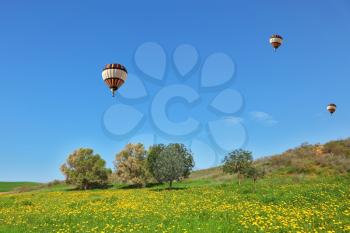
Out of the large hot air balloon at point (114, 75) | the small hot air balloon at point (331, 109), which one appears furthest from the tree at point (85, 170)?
the large hot air balloon at point (114, 75)

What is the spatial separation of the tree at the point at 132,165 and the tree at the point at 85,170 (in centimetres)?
292

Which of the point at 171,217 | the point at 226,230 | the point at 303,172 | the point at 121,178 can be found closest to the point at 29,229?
the point at 171,217

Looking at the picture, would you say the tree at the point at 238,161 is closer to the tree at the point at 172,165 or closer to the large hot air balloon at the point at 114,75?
the tree at the point at 172,165

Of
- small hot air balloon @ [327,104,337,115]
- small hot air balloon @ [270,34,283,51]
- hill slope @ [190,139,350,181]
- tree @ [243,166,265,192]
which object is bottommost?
tree @ [243,166,265,192]

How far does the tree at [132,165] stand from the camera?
2672 inches

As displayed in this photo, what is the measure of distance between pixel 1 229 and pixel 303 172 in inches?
1842

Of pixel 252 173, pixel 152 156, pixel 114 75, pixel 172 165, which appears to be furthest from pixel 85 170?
pixel 114 75

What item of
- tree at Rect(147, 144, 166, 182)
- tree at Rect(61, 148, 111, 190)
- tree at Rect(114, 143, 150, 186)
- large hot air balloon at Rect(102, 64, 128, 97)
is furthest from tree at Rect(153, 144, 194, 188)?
large hot air balloon at Rect(102, 64, 128, 97)

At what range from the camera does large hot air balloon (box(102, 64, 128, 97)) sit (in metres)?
21.1

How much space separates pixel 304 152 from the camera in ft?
226

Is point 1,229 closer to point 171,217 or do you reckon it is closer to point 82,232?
point 82,232

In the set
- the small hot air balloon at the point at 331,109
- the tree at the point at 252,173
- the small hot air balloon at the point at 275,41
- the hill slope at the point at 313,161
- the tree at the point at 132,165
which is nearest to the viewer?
the small hot air balloon at the point at 275,41

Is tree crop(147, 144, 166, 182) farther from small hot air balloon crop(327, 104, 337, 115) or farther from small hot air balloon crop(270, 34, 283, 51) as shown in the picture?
small hot air balloon crop(270, 34, 283, 51)

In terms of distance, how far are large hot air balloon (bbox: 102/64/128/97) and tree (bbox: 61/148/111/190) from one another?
50972 mm
